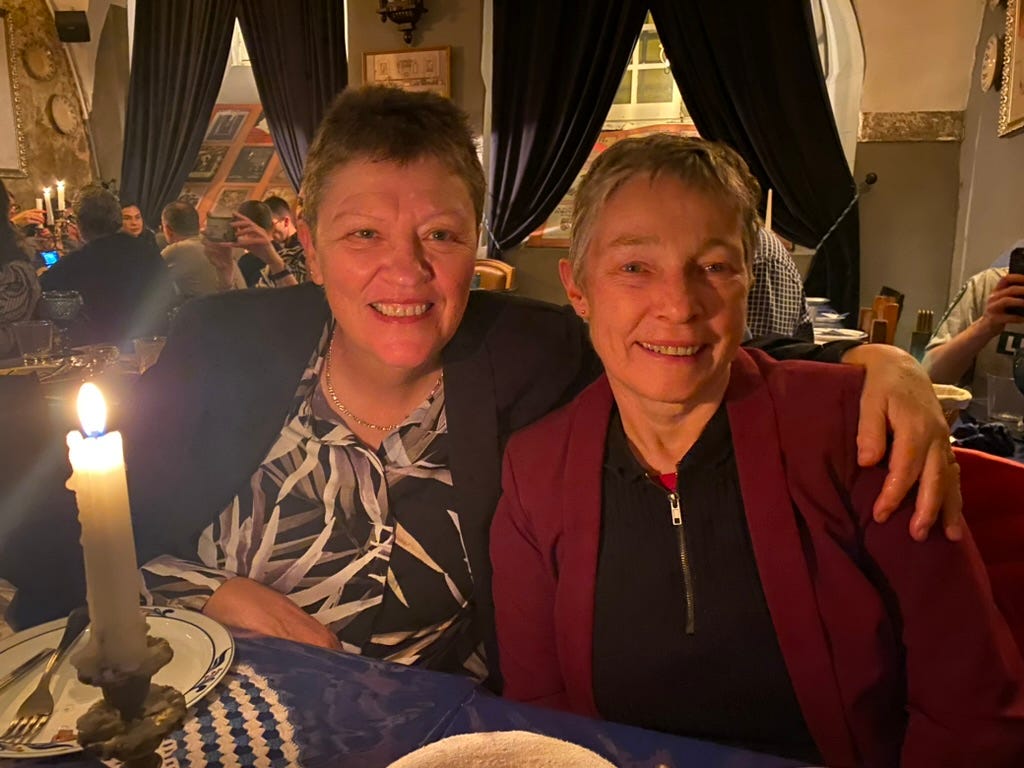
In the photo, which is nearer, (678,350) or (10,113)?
(678,350)

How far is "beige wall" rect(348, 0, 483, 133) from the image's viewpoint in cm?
537

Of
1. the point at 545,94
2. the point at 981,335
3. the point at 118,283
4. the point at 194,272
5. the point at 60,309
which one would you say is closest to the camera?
the point at 981,335

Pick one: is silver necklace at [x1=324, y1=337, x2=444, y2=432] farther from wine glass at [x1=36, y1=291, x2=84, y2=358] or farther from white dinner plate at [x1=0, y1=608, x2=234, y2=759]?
wine glass at [x1=36, y1=291, x2=84, y2=358]

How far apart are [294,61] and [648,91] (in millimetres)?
2872

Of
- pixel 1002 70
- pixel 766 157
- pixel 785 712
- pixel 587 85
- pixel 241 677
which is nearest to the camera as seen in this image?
pixel 241 677

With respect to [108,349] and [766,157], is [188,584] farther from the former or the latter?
[766,157]

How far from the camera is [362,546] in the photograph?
51.4 inches

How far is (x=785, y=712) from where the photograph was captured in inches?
41.8

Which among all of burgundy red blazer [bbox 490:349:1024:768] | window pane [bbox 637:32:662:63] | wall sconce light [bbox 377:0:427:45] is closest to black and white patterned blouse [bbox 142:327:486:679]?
burgundy red blazer [bbox 490:349:1024:768]

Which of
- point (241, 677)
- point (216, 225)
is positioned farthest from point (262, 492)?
point (216, 225)

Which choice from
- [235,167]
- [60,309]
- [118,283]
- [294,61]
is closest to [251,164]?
[235,167]

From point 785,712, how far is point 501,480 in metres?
0.54

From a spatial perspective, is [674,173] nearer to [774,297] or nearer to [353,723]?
[353,723]

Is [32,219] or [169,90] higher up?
[169,90]
